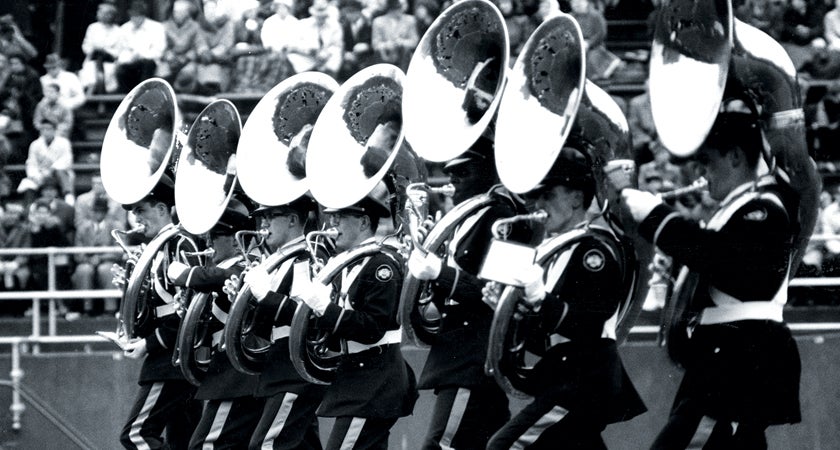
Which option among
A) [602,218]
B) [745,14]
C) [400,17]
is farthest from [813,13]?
[602,218]

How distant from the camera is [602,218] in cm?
575

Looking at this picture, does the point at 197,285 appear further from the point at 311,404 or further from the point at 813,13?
the point at 813,13

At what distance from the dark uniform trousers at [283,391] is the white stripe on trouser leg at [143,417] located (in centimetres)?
100

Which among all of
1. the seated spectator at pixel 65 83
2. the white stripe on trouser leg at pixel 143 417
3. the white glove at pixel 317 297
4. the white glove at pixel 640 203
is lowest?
the seated spectator at pixel 65 83

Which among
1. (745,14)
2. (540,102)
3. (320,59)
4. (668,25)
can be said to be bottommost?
(320,59)

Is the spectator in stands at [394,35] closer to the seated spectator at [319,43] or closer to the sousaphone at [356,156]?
the seated spectator at [319,43]

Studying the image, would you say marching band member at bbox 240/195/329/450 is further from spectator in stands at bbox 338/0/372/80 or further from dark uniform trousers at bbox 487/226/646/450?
spectator in stands at bbox 338/0/372/80

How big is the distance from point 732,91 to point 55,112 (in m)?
9.16

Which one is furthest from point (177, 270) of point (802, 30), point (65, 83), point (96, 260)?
point (65, 83)

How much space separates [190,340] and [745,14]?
5.46 m

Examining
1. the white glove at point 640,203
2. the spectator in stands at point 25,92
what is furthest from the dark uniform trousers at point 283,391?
the spectator in stands at point 25,92

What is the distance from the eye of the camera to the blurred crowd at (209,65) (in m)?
11.1

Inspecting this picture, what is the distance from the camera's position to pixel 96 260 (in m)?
11.2

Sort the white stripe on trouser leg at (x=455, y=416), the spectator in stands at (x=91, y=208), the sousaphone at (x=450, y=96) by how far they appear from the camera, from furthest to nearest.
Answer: the spectator in stands at (x=91, y=208) → the white stripe on trouser leg at (x=455, y=416) → the sousaphone at (x=450, y=96)
